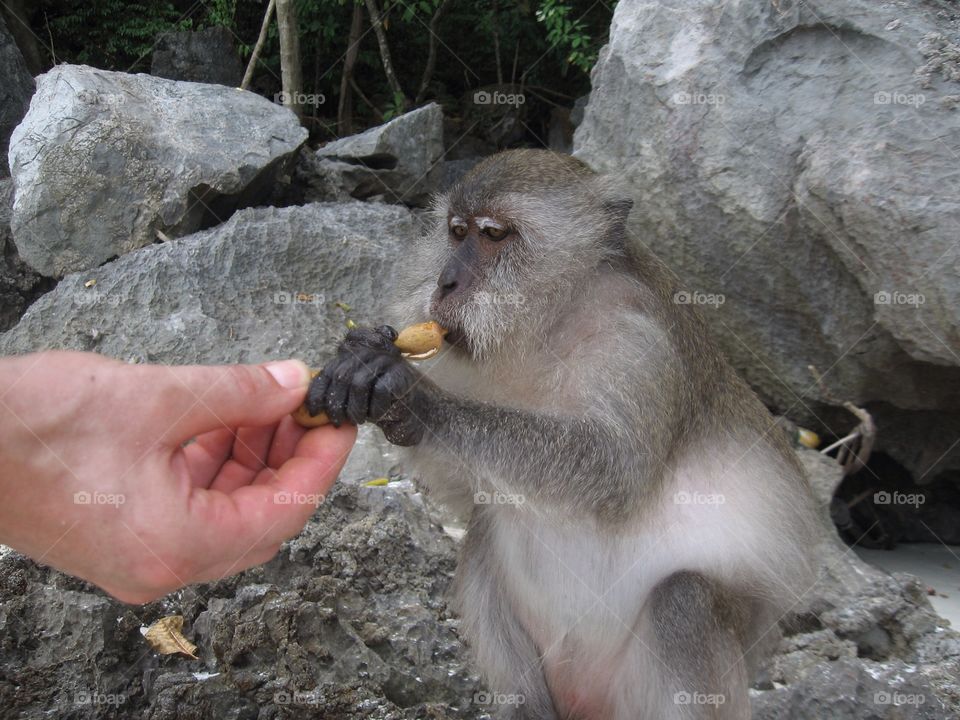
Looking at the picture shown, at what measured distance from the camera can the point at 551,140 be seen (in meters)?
13.0

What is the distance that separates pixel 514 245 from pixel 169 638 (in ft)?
7.46

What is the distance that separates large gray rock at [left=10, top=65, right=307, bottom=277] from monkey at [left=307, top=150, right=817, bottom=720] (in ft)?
12.5

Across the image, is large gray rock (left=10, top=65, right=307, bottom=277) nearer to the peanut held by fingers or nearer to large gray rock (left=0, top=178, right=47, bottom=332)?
large gray rock (left=0, top=178, right=47, bottom=332)

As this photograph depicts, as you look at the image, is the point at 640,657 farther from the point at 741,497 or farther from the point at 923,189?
the point at 923,189

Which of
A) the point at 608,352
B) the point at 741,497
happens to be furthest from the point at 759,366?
the point at 608,352

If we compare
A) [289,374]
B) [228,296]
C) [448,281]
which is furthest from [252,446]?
[228,296]

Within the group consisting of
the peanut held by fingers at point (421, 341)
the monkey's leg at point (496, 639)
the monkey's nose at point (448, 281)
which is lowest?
the monkey's leg at point (496, 639)

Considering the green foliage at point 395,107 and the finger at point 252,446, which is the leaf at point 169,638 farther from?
the green foliage at point 395,107

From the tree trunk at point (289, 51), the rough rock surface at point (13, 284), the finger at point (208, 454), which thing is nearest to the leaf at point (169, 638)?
the finger at point (208, 454)

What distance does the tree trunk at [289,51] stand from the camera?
10367 mm

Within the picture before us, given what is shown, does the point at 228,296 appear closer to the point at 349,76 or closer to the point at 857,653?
the point at 857,653

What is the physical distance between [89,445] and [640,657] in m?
2.21

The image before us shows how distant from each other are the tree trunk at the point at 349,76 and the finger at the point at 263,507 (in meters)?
10.6

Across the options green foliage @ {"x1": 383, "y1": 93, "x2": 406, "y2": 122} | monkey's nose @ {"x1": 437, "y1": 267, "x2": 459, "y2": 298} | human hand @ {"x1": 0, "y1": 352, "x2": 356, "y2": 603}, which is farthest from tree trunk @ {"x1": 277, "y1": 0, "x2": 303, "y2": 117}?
human hand @ {"x1": 0, "y1": 352, "x2": 356, "y2": 603}
